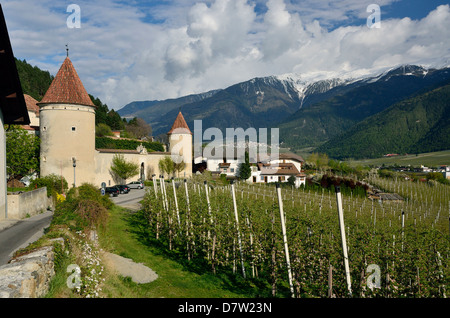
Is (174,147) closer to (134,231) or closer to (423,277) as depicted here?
(134,231)

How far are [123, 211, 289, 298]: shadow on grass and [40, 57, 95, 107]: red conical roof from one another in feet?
60.9

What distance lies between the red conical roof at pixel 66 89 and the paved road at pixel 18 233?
1482 cm

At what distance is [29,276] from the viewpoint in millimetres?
5086

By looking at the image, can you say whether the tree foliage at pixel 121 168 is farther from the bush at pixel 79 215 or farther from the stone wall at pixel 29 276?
the stone wall at pixel 29 276

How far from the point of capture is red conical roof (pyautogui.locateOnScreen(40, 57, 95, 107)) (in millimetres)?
29922

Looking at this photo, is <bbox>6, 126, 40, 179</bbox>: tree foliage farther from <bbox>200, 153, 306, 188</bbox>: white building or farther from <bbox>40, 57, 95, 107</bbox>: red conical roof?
<bbox>200, 153, 306, 188</bbox>: white building

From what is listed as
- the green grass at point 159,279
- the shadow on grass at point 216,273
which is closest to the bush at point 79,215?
the green grass at point 159,279

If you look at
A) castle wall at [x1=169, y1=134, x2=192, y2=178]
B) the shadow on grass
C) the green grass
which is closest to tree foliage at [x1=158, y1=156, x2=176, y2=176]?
castle wall at [x1=169, y1=134, x2=192, y2=178]

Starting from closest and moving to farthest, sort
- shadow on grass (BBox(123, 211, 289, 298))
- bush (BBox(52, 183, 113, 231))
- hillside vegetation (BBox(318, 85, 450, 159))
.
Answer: shadow on grass (BBox(123, 211, 289, 298)) < bush (BBox(52, 183, 113, 231)) < hillside vegetation (BBox(318, 85, 450, 159))

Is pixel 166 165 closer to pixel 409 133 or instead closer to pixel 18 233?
pixel 18 233
